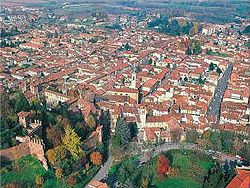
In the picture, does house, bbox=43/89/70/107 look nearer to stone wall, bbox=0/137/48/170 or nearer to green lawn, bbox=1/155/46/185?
stone wall, bbox=0/137/48/170

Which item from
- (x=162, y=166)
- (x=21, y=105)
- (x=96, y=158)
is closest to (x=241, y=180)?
(x=162, y=166)

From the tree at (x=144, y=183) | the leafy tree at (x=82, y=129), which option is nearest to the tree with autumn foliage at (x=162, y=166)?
the tree at (x=144, y=183)

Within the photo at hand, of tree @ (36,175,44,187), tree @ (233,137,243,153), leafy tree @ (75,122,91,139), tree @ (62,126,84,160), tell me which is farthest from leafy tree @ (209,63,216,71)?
tree @ (36,175,44,187)

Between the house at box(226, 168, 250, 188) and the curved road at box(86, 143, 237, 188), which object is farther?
the curved road at box(86, 143, 237, 188)

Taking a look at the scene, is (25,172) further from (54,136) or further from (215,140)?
(215,140)

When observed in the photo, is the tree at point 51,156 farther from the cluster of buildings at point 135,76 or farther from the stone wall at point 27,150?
the cluster of buildings at point 135,76

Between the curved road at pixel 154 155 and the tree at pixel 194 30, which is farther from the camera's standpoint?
the tree at pixel 194 30
